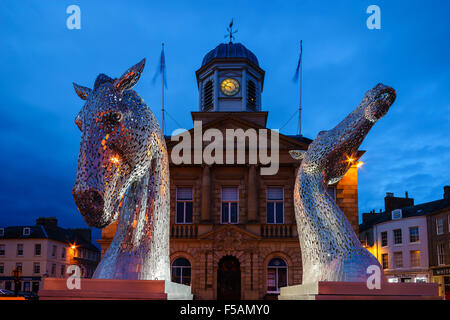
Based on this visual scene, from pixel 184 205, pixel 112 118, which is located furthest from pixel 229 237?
pixel 112 118

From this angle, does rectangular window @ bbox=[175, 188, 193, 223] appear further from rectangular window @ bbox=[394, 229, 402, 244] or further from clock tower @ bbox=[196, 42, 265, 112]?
rectangular window @ bbox=[394, 229, 402, 244]

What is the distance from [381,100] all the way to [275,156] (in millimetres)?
18768

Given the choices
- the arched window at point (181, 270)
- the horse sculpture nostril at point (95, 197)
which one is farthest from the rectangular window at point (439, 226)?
the horse sculpture nostril at point (95, 197)

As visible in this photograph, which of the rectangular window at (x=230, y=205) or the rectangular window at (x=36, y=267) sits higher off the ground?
the rectangular window at (x=230, y=205)

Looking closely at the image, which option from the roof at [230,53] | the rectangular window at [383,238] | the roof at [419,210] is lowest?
the rectangular window at [383,238]

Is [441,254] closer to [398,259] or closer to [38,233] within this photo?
[398,259]

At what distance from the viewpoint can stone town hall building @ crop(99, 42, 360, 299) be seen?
23000 millimetres

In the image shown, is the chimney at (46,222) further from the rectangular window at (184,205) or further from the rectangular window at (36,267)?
the rectangular window at (184,205)

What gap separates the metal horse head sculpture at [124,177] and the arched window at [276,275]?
1848 centimetres

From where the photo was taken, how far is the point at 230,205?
82.0ft

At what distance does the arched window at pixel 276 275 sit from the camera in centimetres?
2311

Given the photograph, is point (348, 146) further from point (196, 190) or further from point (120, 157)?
point (196, 190)

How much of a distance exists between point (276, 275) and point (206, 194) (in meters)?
5.71
